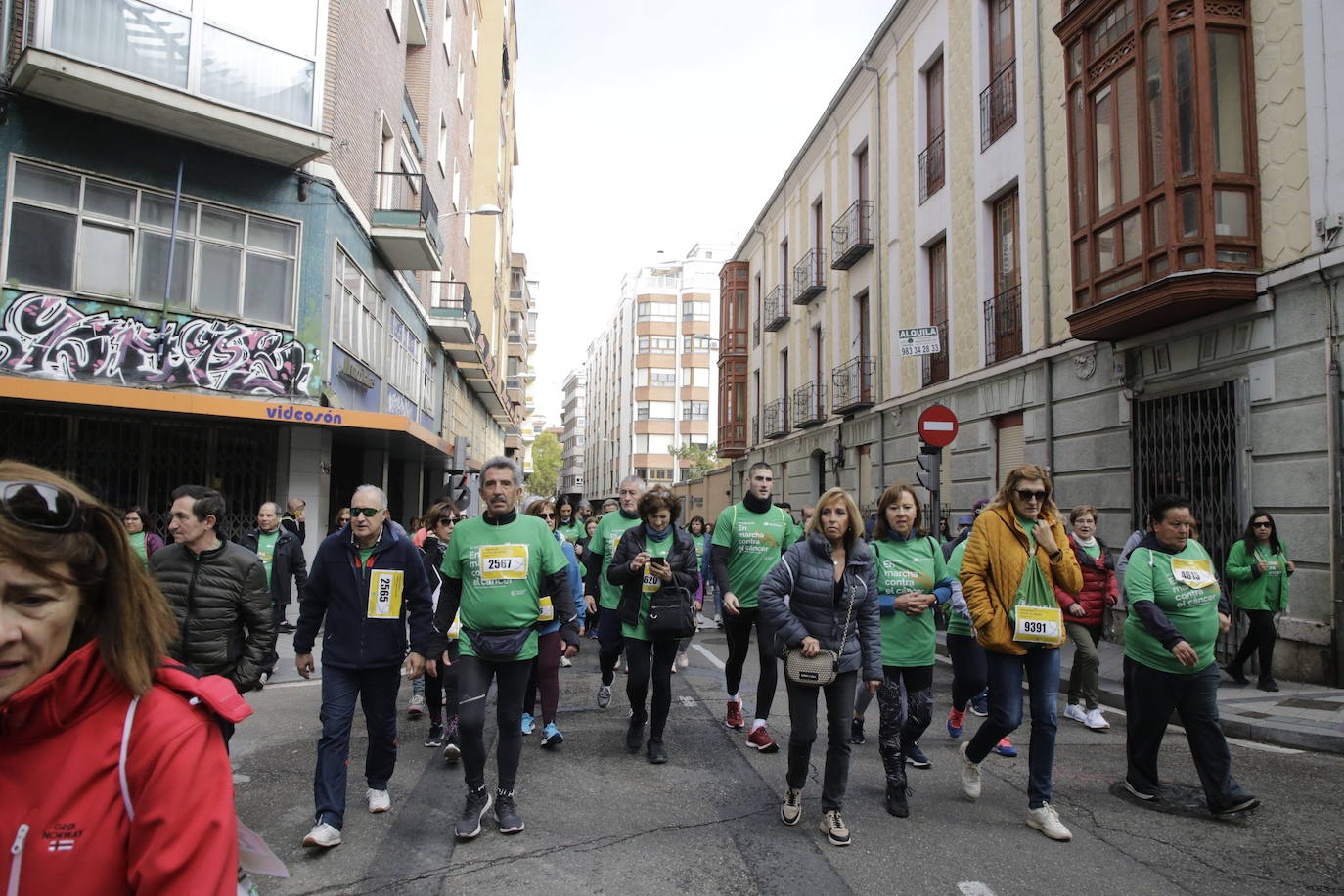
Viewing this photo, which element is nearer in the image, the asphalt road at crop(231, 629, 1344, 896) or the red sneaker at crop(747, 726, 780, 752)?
the asphalt road at crop(231, 629, 1344, 896)

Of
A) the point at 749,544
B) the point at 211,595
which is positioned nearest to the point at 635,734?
the point at 749,544

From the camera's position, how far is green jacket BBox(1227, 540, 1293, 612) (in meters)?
8.18

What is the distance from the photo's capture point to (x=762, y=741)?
20.0 feet

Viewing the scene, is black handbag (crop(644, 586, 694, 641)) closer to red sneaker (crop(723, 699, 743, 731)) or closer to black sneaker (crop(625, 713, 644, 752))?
black sneaker (crop(625, 713, 644, 752))

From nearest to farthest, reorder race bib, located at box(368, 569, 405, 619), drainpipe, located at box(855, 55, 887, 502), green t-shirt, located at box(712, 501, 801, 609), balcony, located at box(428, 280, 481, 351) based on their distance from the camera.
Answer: race bib, located at box(368, 569, 405, 619), green t-shirt, located at box(712, 501, 801, 609), drainpipe, located at box(855, 55, 887, 502), balcony, located at box(428, 280, 481, 351)

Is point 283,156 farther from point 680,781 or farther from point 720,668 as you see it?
point 680,781

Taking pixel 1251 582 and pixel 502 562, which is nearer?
pixel 502 562

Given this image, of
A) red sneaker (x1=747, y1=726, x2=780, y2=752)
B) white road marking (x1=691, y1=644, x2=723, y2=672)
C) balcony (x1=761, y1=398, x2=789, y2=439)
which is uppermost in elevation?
balcony (x1=761, y1=398, x2=789, y2=439)

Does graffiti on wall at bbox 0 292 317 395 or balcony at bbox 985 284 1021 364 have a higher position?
balcony at bbox 985 284 1021 364

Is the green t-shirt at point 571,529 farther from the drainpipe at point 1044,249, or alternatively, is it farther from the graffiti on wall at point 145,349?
the drainpipe at point 1044,249

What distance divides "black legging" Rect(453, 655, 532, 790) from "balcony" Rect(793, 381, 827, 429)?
19.8 m

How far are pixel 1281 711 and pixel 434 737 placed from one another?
7.04m

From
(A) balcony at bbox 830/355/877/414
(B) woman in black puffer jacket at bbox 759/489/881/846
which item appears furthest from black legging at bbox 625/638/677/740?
(A) balcony at bbox 830/355/877/414

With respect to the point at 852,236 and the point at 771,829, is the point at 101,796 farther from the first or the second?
the point at 852,236
